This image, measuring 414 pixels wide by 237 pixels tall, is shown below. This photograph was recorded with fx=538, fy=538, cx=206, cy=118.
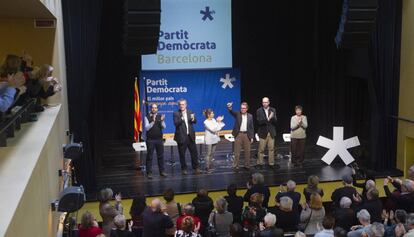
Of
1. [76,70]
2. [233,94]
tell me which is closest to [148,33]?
[76,70]

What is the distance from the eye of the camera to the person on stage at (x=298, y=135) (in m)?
10.1

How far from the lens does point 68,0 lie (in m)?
9.07

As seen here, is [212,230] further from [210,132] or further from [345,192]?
[210,132]

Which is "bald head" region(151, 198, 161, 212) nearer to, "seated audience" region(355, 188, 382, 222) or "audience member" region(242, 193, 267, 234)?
"audience member" region(242, 193, 267, 234)

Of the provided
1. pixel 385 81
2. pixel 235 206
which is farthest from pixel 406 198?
pixel 385 81

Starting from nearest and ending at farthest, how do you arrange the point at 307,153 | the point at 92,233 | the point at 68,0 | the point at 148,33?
the point at 92,233 → the point at 148,33 → the point at 68,0 → the point at 307,153

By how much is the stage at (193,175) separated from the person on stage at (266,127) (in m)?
0.22

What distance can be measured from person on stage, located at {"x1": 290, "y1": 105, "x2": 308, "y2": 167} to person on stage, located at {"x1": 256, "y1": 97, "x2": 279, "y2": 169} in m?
0.40

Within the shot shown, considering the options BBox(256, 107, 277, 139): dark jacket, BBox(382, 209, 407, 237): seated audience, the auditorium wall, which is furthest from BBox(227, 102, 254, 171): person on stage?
BBox(382, 209, 407, 237): seated audience

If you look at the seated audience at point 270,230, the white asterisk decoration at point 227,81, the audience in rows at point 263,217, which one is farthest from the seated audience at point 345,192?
the white asterisk decoration at point 227,81

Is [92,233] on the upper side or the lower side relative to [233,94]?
lower

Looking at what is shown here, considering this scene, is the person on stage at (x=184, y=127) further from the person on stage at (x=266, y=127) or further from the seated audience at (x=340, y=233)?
the seated audience at (x=340, y=233)

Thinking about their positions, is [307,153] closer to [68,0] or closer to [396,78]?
[396,78]

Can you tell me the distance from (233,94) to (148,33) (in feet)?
16.1
